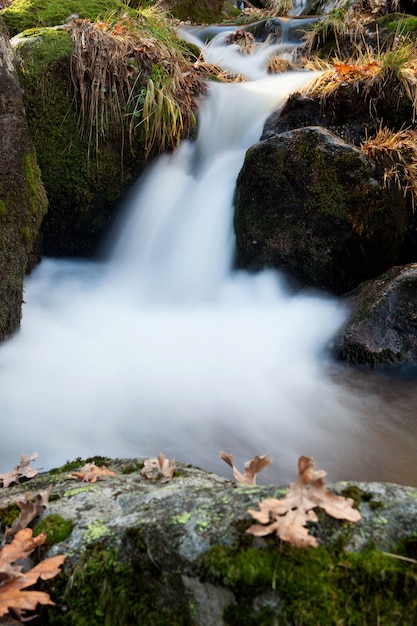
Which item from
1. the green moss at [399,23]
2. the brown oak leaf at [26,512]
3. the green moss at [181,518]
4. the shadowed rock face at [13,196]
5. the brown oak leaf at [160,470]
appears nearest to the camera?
the green moss at [181,518]

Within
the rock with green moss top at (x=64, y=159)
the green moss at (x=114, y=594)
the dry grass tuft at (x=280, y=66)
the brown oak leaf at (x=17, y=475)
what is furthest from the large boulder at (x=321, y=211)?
the green moss at (x=114, y=594)

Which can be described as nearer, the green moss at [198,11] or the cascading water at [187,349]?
the cascading water at [187,349]

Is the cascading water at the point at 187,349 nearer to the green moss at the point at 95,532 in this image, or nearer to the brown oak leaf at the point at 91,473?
the brown oak leaf at the point at 91,473

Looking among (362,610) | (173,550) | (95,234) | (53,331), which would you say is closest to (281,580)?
(362,610)

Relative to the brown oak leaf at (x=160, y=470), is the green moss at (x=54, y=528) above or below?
above

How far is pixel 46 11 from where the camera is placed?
686 centimetres

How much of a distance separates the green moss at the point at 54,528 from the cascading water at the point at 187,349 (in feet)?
4.55

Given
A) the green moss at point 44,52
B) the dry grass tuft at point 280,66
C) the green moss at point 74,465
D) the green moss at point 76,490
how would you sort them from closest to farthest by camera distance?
the green moss at point 76,490 → the green moss at point 74,465 → the green moss at point 44,52 → the dry grass tuft at point 280,66

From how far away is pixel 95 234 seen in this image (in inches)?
254

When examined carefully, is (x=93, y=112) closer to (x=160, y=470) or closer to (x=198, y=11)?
(x=160, y=470)

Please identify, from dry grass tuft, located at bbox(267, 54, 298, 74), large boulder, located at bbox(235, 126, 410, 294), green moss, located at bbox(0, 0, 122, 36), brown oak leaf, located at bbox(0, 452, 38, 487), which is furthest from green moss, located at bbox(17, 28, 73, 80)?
brown oak leaf, located at bbox(0, 452, 38, 487)

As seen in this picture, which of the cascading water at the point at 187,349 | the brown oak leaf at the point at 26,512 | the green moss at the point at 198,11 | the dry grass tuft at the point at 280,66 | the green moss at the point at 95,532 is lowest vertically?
the cascading water at the point at 187,349

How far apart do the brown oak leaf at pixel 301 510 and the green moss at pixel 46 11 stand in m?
7.40

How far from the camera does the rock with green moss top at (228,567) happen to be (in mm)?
1066
